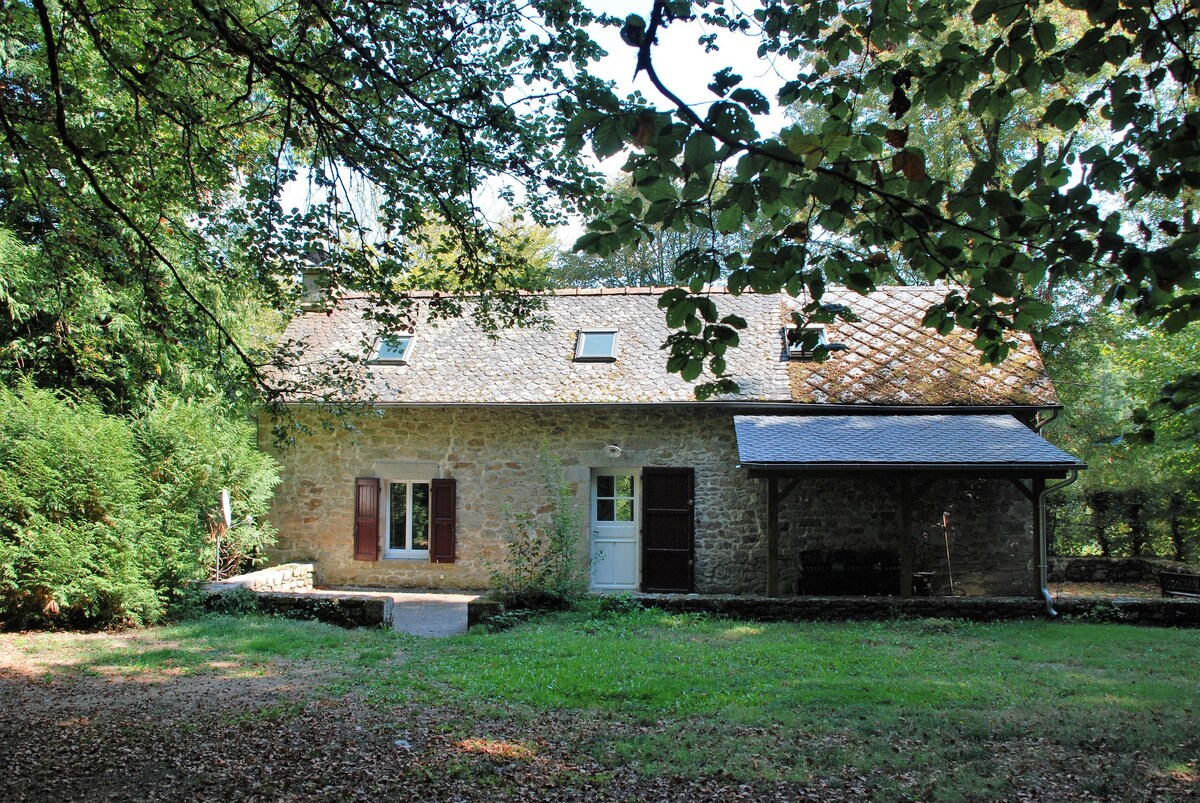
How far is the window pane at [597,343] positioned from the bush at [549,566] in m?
1.77

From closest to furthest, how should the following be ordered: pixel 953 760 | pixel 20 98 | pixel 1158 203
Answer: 1. pixel 953 760
2. pixel 20 98
3. pixel 1158 203

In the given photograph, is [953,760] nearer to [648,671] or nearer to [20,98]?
[648,671]

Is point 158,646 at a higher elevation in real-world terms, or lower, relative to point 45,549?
lower

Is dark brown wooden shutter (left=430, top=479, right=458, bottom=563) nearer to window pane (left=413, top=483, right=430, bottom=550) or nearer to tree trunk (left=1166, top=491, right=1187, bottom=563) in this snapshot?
window pane (left=413, top=483, right=430, bottom=550)

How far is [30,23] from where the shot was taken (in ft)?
18.1

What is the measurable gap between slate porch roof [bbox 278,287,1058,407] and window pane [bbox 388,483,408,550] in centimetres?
166

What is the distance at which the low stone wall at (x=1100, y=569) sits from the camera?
47.1 feet

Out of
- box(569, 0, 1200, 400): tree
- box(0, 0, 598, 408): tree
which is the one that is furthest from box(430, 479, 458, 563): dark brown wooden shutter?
box(569, 0, 1200, 400): tree

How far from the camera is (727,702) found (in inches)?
217

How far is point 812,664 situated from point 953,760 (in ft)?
8.19

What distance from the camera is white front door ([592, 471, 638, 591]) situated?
478 inches

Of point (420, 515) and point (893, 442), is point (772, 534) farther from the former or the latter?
point (420, 515)

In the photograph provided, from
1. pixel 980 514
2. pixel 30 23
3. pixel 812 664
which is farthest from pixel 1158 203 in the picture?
pixel 30 23

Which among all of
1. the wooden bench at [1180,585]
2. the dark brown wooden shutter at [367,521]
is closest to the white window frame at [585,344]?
the dark brown wooden shutter at [367,521]
